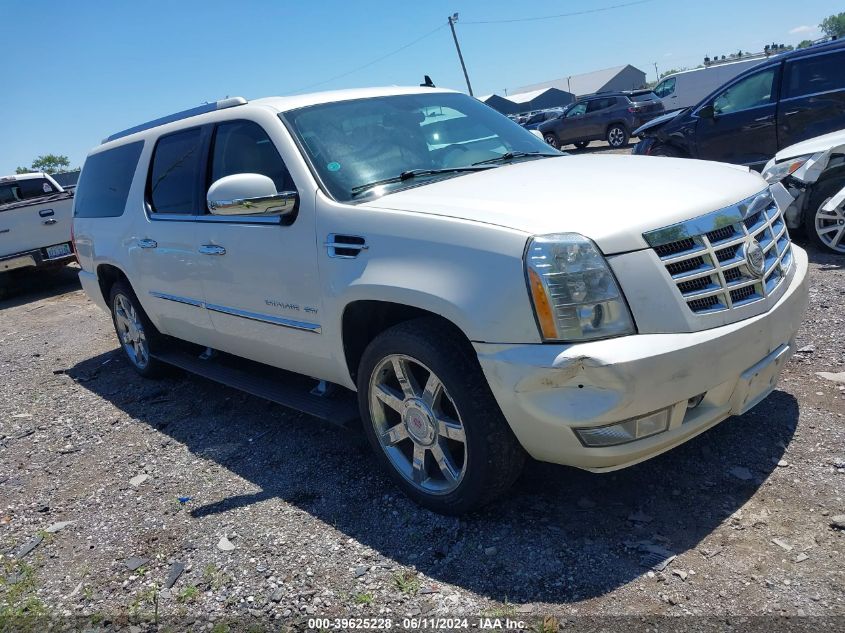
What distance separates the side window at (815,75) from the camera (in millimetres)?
8219

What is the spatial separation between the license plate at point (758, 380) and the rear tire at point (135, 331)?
4324 millimetres

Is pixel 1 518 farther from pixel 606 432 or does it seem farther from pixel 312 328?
pixel 606 432

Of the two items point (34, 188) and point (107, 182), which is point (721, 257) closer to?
point (107, 182)

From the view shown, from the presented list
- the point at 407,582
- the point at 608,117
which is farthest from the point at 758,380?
the point at 608,117

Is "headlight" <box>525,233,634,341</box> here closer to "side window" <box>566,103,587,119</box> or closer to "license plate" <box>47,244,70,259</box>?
"license plate" <box>47,244,70,259</box>

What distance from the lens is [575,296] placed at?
252cm

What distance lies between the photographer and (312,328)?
3.53 meters

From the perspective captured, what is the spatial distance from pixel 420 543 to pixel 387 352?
83 centimetres

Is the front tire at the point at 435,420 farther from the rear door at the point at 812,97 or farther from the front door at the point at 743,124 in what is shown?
the front door at the point at 743,124

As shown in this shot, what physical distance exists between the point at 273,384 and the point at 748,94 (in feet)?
25.7

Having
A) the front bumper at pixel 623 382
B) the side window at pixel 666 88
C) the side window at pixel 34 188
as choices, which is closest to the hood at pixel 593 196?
the front bumper at pixel 623 382

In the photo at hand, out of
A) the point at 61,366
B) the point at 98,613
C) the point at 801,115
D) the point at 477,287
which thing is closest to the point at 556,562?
the point at 477,287

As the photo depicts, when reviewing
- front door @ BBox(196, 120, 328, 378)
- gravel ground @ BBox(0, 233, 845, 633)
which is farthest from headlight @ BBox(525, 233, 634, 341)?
front door @ BBox(196, 120, 328, 378)

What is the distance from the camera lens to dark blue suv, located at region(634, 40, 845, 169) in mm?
8289
